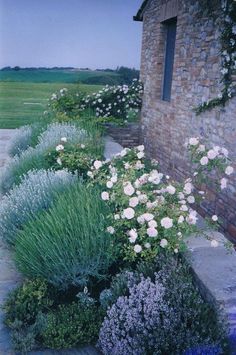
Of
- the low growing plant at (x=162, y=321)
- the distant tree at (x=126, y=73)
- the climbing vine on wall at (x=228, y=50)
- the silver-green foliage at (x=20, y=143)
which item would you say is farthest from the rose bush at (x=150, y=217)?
the distant tree at (x=126, y=73)

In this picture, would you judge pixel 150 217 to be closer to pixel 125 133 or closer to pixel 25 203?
pixel 25 203

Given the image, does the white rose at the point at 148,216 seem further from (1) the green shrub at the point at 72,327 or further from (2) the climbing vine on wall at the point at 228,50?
(2) the climbing vine on wall at the point at 228,50

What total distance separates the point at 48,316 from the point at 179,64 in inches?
200

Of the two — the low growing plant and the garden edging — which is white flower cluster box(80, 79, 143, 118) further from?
the low growing plant

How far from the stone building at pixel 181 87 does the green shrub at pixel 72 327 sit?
2.54 metres

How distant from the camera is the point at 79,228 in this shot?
3189mm

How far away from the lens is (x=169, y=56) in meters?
7.89

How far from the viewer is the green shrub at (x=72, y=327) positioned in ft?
9.11

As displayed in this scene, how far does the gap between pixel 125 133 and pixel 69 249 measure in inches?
272

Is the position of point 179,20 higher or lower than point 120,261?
higher

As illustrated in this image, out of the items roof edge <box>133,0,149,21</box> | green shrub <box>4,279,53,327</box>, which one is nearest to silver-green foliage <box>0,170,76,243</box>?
green shrub <box>4,279,53,327</box>

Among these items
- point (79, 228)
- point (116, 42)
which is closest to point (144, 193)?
point (79, 228)

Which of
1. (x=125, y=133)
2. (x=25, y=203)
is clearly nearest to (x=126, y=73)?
(x=125, y=133)

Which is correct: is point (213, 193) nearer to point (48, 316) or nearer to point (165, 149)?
point (165, 149)
